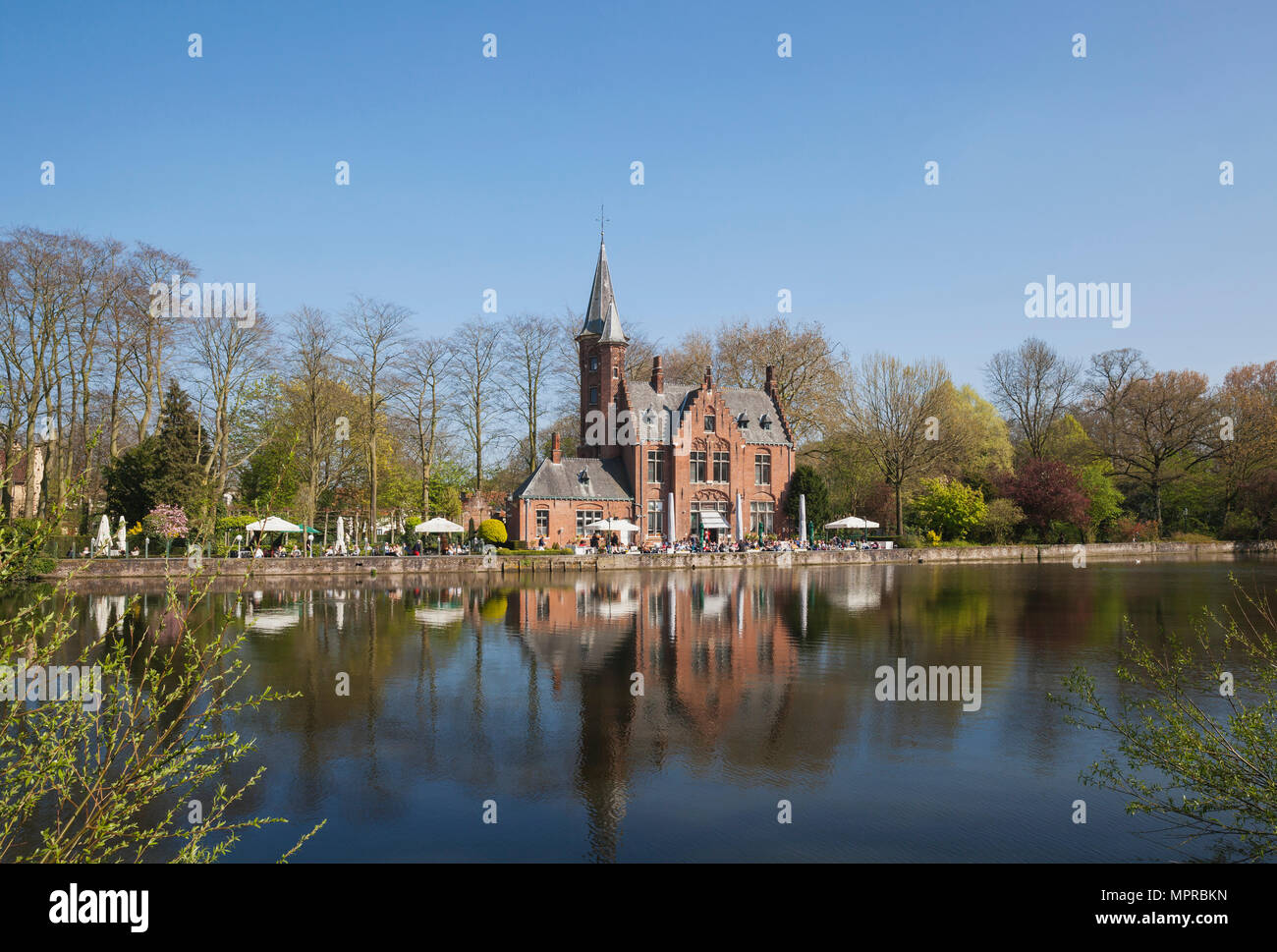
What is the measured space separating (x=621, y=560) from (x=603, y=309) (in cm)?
1633

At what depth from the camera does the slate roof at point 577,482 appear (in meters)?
43.5

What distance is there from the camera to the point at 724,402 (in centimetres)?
4891

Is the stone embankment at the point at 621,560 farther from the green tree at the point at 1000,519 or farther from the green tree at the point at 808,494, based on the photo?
the green tree at the point at 808,494

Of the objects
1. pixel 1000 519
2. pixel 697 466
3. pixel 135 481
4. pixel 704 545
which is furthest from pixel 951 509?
pixel 135 481

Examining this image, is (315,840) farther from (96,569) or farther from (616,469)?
(616,469)

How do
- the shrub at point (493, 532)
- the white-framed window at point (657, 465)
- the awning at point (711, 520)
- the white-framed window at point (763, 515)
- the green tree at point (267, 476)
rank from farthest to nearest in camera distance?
1. the white-framed window at point (763, 515)
2. the awning at point (711, 520)
3. the white-framed window at point (657, 465)
4. the green tree at point (267, 476)
5. the shrub at point (493, 532)

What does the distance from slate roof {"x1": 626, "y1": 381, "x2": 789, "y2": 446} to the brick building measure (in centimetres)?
7

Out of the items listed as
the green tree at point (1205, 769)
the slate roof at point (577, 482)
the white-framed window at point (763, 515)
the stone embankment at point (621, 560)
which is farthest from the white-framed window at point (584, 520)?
the green tree at point (1205, 769)

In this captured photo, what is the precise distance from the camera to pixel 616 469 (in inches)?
1866

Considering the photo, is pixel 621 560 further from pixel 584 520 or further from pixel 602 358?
pixel 602 358

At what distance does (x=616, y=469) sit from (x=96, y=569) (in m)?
25.2

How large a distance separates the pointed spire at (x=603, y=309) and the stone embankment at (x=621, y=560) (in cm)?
1411
